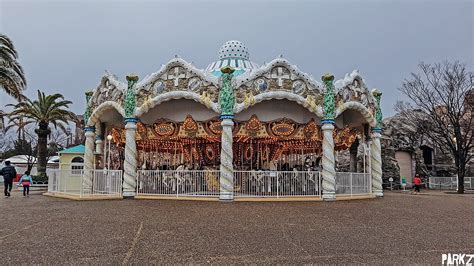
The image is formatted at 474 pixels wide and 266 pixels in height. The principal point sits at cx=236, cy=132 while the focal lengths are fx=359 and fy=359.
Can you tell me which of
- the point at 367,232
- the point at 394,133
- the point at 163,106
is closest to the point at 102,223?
the point at 367,232

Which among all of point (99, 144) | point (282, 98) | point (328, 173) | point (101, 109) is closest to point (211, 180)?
point (282, 98)

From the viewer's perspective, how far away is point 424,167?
32500 mm

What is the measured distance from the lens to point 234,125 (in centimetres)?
1537

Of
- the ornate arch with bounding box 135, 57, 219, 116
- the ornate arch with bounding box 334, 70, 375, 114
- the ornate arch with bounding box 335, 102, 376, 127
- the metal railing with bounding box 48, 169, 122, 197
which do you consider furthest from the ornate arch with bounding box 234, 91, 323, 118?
the metal railing with bounding box 48, 169, 122, 197

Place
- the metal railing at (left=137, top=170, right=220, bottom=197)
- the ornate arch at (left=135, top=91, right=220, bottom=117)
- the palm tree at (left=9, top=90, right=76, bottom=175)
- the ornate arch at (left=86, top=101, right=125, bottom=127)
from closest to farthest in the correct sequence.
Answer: the metal railing at (left=137, top=170, right=220, bottom=197) → the ornate arch at (left=135, top=91, right=220, bottom=117) → the ornate arch at (left=86, top=101, right=125, bottom=127) → the palm tree at (left=9, top=90, right=76, bottom=175)

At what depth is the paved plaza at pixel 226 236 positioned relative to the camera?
16.1 ft

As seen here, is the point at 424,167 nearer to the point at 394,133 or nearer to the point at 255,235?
the point at 394,133

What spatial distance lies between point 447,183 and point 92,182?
28242 mm

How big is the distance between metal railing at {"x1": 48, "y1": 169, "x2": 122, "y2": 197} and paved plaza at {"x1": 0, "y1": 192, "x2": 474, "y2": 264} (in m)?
4.18

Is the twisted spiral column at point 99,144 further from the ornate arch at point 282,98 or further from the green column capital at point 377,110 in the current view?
the green column capital at point 377,110

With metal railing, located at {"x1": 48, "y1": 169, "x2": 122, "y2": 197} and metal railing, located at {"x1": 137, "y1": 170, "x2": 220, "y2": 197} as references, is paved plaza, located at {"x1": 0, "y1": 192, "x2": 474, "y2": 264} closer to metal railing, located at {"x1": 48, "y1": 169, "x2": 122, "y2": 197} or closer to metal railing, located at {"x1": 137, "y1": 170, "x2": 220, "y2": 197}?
metal railing, located at {"x1": 137, "y1": 170, "x2": 220, "y2": 197}

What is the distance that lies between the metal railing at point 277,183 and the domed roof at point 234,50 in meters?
6.14

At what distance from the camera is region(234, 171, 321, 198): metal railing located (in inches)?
Answer: 534

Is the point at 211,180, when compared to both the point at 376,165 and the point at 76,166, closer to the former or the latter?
the point at 376,165
